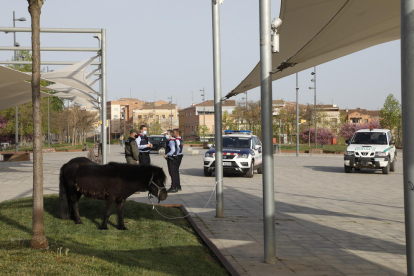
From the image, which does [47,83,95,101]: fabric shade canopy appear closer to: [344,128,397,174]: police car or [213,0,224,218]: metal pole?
[213,0,224,218]: metal pole

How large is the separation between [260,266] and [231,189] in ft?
33.2

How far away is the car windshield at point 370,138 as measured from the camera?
2416 cm

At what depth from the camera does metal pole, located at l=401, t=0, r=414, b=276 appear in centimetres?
333

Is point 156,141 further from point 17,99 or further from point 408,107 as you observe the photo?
point 408,107

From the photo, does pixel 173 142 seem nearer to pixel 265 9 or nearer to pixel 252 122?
pixel 265 9

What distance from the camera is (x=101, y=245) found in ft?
24.0

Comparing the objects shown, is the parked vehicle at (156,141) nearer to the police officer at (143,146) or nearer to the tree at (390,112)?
the police officer at (143,146)

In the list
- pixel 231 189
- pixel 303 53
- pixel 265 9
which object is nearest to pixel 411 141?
pixel 303 53

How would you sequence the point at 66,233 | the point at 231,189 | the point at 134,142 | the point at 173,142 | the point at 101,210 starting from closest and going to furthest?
1. the point at 66,233
2. the point at 101,210
3. the point at 134,142
4. the point at 173,142
5. the point at 231,189

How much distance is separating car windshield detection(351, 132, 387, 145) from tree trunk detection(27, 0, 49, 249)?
65.4 feet

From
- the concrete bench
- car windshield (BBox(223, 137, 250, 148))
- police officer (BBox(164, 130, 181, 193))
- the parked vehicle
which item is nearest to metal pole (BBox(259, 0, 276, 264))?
police officer (BBox(164, 130, 181, 193))

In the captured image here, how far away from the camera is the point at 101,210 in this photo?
33.1 feet

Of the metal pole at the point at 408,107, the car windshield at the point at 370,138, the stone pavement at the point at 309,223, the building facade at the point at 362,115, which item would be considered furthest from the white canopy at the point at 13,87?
the building facade at the point at 362,115

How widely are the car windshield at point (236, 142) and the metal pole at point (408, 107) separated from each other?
18659mm
